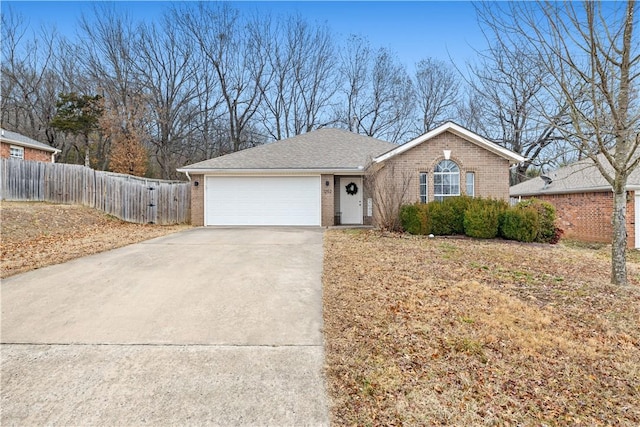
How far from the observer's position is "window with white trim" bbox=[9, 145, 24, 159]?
19.4 m

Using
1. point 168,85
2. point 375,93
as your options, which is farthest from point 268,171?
point 375,93

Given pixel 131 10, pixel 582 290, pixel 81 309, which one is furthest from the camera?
pixel 131 10

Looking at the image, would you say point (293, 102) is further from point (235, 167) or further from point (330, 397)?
point (330, 397)

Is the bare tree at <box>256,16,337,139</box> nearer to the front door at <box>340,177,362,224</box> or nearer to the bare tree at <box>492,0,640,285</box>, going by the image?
the front door at <box>340,177,362,224</box>

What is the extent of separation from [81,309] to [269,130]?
2573 centimetres

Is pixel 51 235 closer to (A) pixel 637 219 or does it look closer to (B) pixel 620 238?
(B) pixel 620 238

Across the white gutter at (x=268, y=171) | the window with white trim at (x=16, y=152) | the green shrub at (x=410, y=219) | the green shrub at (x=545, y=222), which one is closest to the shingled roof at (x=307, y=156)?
the white gutter at (x=268, y=171)

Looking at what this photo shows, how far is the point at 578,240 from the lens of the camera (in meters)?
14.9

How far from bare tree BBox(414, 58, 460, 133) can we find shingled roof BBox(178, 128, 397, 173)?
12750 mm

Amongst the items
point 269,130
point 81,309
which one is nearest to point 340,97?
point 269,130

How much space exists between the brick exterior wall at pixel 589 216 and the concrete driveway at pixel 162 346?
13601 millimetres

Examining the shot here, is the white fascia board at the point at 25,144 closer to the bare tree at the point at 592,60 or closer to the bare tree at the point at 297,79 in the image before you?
the bare tree at the point at 297,79

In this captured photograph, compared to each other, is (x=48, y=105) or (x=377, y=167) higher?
(x=48, y=105)

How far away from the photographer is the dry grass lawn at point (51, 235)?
7.32 meters
